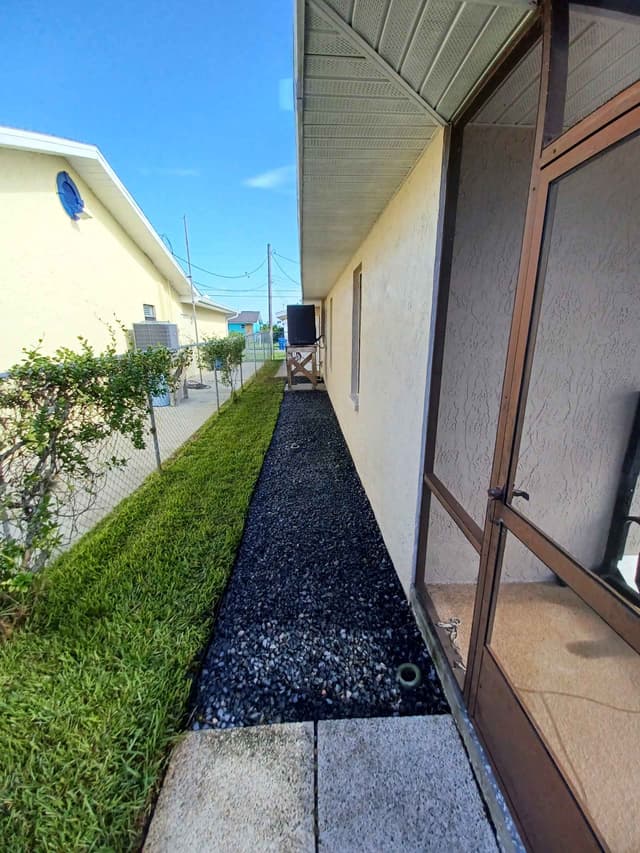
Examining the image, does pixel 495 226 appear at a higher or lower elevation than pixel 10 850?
higher

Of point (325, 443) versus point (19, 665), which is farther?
point (325, 443)

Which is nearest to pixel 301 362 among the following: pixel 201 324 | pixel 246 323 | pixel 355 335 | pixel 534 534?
pixel 355 335

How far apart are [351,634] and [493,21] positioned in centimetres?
285

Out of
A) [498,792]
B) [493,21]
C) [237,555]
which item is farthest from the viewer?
[237,555]

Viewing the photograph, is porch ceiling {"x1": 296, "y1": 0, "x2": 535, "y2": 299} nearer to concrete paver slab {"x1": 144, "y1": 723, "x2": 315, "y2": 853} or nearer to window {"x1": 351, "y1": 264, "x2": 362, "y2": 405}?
window {"x1": 351, "y1": 264, "x2": 362, "y2": 405}

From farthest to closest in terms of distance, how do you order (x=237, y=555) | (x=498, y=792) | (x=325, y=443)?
(x=325, y=443) → (x=237, y=555) → (x=498, y=792)

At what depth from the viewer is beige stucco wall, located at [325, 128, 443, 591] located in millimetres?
2094

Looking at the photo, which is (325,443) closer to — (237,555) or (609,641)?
(237,555)

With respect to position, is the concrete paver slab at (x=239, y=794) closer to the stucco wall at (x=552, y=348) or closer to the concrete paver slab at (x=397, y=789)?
the concrete paver slab at (x=397, y=789)

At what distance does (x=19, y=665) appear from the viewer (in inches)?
73.4

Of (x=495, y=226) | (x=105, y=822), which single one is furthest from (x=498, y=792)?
(x=495, y=226)

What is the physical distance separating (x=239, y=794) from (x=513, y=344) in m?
2.02

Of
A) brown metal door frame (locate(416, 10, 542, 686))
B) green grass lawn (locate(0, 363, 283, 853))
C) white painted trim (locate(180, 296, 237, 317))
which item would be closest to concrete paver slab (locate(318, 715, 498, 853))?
brown metal door frame (locate(416, 10, 542, 686))

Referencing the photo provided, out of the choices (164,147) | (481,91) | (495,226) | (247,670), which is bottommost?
(247,670)
